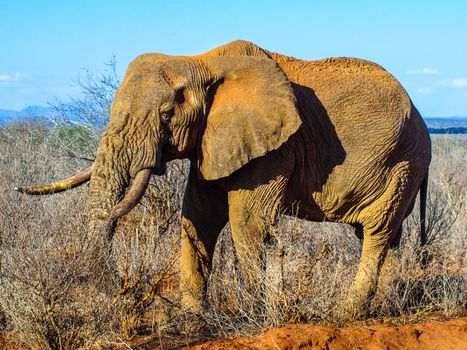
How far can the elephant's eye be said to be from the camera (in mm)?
6605

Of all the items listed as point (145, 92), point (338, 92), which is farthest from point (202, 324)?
point (338, 92)

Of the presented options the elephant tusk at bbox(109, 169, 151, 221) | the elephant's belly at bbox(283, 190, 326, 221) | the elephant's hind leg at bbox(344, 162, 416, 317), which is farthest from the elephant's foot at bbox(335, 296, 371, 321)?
the elephant tusk at bbox(109, 169, 151, 221)

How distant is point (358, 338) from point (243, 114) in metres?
1.95

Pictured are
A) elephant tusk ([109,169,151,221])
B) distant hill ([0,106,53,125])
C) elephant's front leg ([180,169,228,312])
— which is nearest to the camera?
elephant tusk ([109,169,151,221])

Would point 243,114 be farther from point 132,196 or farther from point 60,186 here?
point 60,186

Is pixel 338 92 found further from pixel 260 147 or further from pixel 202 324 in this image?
pixel 202 324

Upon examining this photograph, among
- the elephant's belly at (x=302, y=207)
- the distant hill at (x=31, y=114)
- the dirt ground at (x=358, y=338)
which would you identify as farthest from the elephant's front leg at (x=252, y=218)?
the distant hill at (x=31, y=114)

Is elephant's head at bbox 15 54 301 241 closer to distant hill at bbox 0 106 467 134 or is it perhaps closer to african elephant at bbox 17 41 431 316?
african elephant at bbox 17 41 431 316

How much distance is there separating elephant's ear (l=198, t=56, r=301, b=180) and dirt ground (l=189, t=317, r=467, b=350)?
1.34 metres

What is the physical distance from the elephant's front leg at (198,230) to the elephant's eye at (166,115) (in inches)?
30.3

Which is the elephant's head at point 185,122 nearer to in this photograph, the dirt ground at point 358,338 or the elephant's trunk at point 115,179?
the elephant's trunk at point 115,179

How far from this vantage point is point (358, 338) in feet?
21.2

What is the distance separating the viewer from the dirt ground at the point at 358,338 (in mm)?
6184

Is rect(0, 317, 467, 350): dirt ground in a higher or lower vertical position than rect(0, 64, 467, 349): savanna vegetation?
lower
